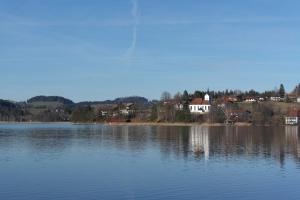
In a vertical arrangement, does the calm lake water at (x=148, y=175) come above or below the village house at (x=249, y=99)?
below

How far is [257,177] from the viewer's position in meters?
33.2

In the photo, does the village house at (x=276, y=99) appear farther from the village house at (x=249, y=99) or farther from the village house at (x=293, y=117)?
the village house at (x=293, y=117)

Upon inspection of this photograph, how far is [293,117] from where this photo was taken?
15100cm

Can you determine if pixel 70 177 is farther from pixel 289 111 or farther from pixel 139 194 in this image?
pixel 289 111

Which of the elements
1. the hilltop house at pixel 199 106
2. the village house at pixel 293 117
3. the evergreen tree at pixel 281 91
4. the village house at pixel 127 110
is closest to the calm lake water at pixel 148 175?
the village house at pixel 293 117

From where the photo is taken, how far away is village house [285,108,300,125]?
14955 centimetres

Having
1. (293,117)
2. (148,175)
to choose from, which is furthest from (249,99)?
(148,175)

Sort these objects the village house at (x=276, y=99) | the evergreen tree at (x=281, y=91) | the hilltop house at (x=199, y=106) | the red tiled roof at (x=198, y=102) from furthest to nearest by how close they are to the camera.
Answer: the evergreen tree at (x=281, y=91) → the village house at (x=276, y=99) → the red tiled roof at (x=198, y=102) → the hilltop house at (x=199, y=106)

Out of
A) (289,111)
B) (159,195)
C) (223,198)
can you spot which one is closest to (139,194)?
(159,195)

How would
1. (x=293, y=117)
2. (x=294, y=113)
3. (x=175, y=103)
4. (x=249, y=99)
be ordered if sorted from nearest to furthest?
1. (x=293, y=117)
2. (x=294, y=113)
3. (x=175, y=103)
4. (x=249, y=99)

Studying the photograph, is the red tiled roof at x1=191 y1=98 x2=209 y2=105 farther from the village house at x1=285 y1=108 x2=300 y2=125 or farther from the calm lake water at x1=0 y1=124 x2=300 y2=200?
the calm lake water at x1=0 y1=124 x2=300 y2=200

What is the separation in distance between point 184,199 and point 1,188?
983cm

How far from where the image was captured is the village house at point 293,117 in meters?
150

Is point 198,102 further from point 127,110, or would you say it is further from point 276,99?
point 276,99
